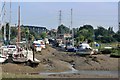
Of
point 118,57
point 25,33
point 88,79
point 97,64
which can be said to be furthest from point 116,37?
point 88,79

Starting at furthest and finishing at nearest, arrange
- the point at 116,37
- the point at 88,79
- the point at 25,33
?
the point at 116,37
the point at 25,33
the point at 88,79

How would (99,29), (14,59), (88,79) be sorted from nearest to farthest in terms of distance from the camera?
(88,79) < (14,59) < (99,29)

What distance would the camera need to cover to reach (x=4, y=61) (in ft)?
150

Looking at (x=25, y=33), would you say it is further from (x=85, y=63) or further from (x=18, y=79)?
(x=18, y=79)

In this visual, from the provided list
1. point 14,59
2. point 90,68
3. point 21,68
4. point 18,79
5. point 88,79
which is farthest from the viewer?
point 90,68

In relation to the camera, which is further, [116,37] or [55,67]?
[116,37]

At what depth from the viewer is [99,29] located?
620ft

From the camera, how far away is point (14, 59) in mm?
45594

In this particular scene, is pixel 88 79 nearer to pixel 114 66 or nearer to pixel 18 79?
pixel 18 79

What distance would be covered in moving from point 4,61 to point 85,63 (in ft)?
41.3

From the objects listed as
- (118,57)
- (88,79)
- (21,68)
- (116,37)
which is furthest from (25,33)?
(88,79)

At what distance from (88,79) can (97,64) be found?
778 inches

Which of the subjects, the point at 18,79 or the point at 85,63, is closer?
the point at 18,79

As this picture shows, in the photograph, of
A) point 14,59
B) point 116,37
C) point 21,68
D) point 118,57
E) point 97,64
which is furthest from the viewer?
point 116,37
